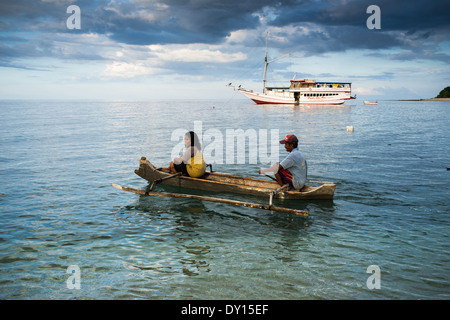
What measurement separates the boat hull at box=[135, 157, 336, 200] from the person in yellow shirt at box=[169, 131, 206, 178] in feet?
0.93

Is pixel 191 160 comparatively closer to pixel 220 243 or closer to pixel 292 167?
pixel 292 167

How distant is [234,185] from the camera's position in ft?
33.8

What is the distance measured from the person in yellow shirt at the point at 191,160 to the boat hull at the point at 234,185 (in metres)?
0.28

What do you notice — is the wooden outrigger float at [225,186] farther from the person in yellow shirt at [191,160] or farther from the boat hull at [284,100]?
the boat hull at [284,100]

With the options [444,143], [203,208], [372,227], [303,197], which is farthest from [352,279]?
[444,143]

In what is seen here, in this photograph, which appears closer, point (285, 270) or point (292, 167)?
point (285, 270)

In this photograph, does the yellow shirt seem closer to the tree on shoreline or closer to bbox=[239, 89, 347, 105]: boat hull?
bbox=[239, 89, 347, 105]: boat hull

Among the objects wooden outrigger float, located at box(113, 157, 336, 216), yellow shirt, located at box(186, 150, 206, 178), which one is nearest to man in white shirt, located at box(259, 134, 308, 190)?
wooden outrigger float, located at box(113, 157, 336, 216)

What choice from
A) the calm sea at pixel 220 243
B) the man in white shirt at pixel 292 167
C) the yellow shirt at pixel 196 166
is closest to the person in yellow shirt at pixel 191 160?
the yellow shirt at pixel 196 166

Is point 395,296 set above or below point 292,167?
below

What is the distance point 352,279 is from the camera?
565 centimetres

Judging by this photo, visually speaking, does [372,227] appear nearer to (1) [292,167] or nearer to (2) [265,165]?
(1) [292,167]

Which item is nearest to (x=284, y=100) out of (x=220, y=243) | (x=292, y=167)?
(x=292, y=167)
